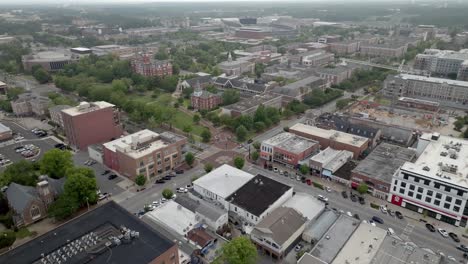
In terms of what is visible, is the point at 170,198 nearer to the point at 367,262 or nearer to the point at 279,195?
the point at 279,195

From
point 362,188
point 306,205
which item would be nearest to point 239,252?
point 306,205

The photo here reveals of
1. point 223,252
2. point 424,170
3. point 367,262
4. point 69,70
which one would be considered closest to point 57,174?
point 223,252

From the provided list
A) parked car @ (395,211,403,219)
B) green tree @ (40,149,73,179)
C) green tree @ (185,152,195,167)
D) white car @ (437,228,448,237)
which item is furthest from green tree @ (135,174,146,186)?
white car @ (437,228,448,237)

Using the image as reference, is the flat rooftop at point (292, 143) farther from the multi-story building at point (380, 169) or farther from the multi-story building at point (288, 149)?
the multi-story building at point (380, 169)

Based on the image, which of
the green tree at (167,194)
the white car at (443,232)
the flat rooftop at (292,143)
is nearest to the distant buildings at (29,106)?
the green tree at (167,194)

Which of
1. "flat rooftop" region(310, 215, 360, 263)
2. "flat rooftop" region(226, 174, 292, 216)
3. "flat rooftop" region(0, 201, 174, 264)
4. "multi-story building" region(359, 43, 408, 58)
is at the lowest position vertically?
"flat rooftop" region(310, 215, 360, 263)

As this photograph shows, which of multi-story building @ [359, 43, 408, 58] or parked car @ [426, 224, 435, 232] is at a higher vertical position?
multi-story building @ [359, 43, 408, 58]

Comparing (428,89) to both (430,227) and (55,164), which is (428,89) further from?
(55,164)

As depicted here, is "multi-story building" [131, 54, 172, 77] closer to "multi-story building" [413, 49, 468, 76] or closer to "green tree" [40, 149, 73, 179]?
"green tree" [40, 149, 73, 179]
